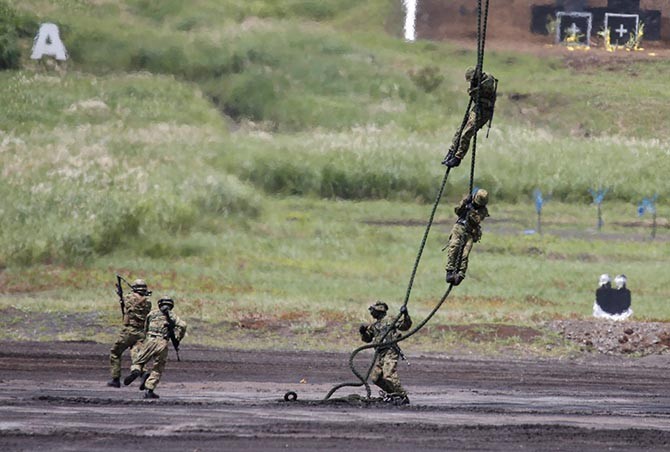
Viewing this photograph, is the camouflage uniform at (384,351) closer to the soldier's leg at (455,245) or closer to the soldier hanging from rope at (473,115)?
the soldier's leg at (455,245)

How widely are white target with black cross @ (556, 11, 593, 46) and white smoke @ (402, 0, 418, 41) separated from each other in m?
6.38

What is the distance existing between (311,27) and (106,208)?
2295 cm

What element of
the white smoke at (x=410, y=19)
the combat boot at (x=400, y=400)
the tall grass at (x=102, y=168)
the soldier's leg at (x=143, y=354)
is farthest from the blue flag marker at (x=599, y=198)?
the soldier's leg at (x=143, y=354)

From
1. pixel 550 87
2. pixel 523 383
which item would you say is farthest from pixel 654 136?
pixel 523 383

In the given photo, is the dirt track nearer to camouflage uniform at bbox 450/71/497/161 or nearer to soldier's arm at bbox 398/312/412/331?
soldier's arm at bbox 398/312/412/331

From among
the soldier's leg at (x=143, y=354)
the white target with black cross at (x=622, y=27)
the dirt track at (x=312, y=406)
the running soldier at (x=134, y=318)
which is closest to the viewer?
the dirt track at (x=312, y=406)

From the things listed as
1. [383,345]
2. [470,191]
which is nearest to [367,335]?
[383,345]

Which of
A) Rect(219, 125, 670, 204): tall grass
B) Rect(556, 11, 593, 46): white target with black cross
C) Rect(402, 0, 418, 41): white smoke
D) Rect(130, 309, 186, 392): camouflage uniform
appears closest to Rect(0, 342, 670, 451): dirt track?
Rect(130, 309, 186, 392): camouflage uniform

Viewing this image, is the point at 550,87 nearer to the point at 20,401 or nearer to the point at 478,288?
the point at 478,288

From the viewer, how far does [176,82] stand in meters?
64.0

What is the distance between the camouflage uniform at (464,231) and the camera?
2002 cm

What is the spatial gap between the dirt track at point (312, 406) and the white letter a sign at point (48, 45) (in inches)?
1442

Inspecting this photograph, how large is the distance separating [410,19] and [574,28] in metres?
7.28

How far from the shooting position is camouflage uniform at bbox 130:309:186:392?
2144cm
